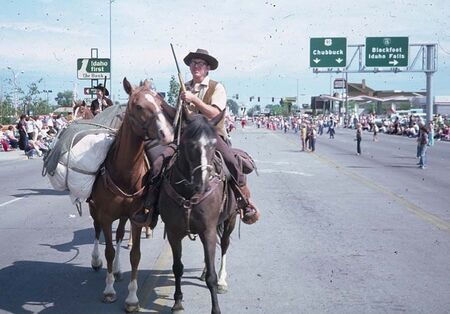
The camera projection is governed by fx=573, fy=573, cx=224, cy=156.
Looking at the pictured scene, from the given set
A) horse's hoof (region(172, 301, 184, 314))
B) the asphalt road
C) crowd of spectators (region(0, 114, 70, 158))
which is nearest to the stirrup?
the asphalt road

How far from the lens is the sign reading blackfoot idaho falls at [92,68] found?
38.1m

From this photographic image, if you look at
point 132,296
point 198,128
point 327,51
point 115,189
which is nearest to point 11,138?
point 327,51

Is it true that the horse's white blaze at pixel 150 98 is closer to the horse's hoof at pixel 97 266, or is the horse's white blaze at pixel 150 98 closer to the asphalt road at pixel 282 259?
the asphalt road at pixel 282 259

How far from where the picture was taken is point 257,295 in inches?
252

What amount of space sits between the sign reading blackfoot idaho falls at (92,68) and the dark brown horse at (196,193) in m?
33.3

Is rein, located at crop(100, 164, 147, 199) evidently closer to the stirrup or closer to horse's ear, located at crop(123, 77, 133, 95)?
horse's ear, located at crop(123, 77, 133, 95)

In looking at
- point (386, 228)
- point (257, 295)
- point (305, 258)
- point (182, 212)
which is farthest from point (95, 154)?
point (386, 228)

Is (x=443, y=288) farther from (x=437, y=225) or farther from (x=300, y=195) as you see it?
(x=300, y=195)

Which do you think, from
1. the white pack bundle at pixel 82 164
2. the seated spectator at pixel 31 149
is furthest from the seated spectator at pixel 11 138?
the white pack bundle at pixel 82 164

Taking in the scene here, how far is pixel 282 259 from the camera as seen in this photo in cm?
802

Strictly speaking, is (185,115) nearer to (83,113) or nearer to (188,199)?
(188,199)

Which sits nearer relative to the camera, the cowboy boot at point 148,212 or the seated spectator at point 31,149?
the cowboy boot at point 148,212

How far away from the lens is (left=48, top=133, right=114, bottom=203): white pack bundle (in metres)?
6.53

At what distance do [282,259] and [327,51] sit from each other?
124 feet
